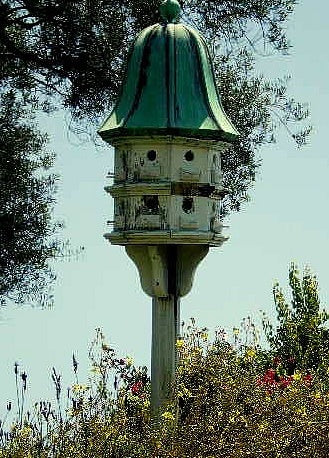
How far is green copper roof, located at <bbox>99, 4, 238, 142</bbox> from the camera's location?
732cm

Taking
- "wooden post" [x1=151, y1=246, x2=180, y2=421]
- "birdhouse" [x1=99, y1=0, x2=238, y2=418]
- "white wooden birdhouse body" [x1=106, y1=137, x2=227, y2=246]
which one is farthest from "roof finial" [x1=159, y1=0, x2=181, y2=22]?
"wooden post" [x1=151, y1=246, x2=180, y2=421]

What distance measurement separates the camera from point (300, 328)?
1101cm

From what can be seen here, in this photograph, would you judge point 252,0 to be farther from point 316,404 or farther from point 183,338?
point 316,404

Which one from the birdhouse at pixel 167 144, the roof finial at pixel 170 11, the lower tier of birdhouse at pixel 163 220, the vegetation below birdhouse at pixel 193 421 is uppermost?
the roof finial at pixel 170 11

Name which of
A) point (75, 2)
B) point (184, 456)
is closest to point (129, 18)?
point (75, 2)

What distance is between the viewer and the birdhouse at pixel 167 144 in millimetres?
7289

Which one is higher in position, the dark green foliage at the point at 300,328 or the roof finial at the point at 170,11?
the roof finial at the point at 170,11

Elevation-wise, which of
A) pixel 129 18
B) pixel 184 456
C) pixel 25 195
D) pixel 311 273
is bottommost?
pixel 184 456

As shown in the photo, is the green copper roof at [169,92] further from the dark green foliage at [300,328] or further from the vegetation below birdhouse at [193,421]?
the dark green foliage at [300,328]

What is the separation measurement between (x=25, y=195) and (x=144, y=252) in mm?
4464

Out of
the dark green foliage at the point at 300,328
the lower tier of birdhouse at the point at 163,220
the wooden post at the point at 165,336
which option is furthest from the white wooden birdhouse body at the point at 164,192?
the dark green foliage at the point at 300,328

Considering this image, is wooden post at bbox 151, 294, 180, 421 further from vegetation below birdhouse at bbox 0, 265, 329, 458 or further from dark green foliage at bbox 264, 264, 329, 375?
dark green foliage at bbox 264, 264, 329, 375

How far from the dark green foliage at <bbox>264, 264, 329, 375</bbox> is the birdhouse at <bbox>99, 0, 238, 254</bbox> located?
11.3 ft

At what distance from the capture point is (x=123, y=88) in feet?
25.0
